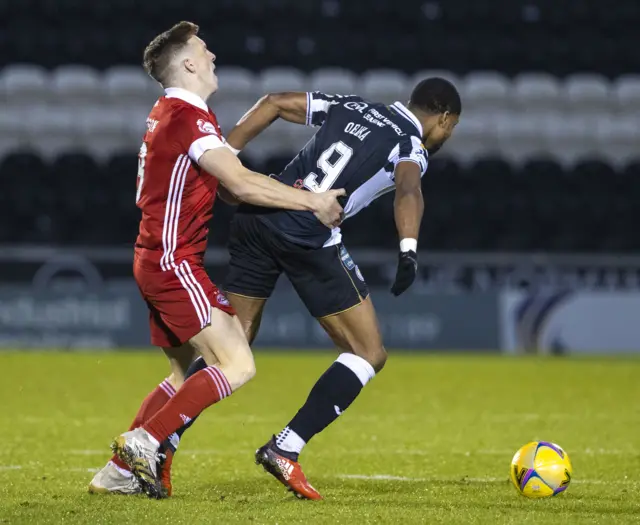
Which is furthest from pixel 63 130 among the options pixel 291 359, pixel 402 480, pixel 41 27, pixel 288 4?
pixel 402 480

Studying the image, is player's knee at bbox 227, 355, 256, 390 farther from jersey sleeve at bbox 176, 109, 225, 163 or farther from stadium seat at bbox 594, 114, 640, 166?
stadium seat at bbox 594, 114, 640, 166

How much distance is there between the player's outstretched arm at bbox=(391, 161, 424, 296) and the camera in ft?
16.0

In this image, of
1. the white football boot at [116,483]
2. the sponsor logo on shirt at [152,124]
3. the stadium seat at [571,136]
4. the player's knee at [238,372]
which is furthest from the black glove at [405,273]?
the stadium seat at [571,136]

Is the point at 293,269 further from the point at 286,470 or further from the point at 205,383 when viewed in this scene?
the point at 286,470

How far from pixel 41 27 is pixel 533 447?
13.5 m

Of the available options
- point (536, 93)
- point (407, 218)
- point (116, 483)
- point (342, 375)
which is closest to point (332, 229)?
point (407, 218)

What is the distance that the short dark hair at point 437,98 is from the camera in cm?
552

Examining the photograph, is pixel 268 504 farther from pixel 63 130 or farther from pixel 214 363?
pixel 63 130

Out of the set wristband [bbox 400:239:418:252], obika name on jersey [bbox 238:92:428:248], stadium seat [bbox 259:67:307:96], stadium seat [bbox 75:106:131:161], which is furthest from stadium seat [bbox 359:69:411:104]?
wristband [bbox 400:239:418:252]

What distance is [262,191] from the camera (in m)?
4.79

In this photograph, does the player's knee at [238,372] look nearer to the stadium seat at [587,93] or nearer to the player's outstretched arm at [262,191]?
the player's outstretched arm at [262,191]

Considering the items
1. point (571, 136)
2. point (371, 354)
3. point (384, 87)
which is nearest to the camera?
point (371, 354)

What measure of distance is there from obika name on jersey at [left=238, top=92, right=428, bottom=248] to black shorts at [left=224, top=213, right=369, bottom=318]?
48 millimetres

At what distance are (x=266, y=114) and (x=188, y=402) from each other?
5.13ft
